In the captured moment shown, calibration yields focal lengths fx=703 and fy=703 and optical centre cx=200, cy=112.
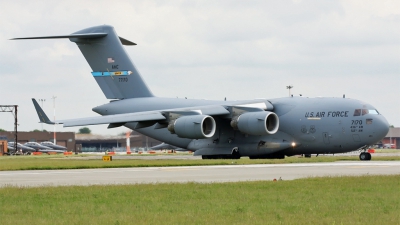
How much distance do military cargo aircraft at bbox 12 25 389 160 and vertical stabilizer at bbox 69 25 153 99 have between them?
0.21 ft

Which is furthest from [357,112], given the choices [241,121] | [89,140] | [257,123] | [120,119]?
[89,140]

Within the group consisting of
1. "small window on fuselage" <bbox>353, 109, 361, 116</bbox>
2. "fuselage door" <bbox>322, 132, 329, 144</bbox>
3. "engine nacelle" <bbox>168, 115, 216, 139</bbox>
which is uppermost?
"small window on fuselage" <bbox>353, 109, 361, 116</bbox>

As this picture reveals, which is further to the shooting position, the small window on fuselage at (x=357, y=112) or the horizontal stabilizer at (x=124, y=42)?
the horizontal stabilizer at (x=124, y=42)

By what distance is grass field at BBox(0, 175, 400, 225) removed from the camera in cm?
1098

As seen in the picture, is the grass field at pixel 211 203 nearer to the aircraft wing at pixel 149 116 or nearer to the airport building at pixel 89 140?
the aircraft wing at pixel 149 116

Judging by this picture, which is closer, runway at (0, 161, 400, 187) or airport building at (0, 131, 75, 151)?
runway at (0, 161, 400, 187)

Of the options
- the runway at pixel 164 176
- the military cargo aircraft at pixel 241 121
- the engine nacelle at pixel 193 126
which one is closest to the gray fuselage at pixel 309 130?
the military cargo aircraft at pixel 241 121

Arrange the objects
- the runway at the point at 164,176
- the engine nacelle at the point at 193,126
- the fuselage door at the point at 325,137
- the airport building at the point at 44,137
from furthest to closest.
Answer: the airport building at the point at 44,137 < the fuselage door at the point at 325,137 < the engine nacelle at the point at 193,126 < the runway at the point at 164,176

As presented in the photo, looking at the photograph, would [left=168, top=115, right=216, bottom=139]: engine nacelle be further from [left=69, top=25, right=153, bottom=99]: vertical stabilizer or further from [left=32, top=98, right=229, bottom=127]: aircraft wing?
[left=69, top=25, right=153, bottom=99]: vertical stabilizer

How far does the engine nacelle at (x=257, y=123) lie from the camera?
→ 123 ft

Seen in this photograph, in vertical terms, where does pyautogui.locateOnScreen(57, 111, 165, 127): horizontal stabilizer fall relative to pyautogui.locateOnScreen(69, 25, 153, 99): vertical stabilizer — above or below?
below

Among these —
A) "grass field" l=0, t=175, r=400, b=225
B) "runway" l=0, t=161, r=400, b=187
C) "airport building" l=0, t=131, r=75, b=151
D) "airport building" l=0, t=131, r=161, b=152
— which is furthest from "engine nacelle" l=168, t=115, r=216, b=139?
"airport building" l=0, t=131, r=75, b=151

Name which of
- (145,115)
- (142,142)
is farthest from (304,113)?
(142,142)

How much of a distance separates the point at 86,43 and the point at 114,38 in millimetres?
1830
